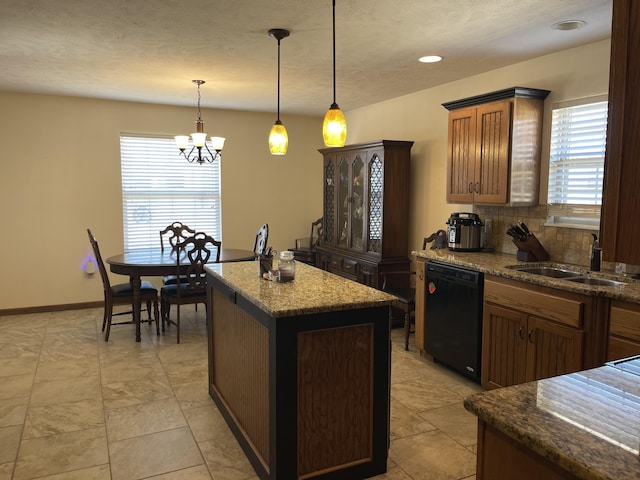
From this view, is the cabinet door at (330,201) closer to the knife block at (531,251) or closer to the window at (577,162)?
the knife block at (531,251)

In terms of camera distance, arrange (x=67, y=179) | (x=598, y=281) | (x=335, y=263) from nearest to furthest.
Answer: (x=598, y=281)
(x=67, y=179)
(x=335, y=263)

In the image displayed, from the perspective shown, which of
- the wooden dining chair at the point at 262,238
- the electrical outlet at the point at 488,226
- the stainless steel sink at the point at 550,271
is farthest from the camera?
the wooden dining chair at the point at 262,238

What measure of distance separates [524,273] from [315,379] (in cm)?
164

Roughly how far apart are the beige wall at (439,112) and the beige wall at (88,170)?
15mm

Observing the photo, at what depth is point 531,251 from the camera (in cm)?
360

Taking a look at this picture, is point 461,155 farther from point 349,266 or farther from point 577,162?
point 349,266

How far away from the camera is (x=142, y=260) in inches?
183

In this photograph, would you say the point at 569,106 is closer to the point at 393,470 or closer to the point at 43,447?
the point at 393,470

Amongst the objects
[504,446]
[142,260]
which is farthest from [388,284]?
[504,446]

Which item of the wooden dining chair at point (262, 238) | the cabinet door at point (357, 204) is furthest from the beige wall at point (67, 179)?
the cabinet door at point (357, 204)

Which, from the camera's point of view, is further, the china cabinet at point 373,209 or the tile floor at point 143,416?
the china cabinet at point 373,209

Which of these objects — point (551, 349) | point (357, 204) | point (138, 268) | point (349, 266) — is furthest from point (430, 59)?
point (138, 268)

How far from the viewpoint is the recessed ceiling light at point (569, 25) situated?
114 inches

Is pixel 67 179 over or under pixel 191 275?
over
